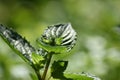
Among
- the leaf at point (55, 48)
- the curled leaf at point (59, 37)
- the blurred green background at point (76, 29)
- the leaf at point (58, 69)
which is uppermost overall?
the blurred green background at point (76, 29)

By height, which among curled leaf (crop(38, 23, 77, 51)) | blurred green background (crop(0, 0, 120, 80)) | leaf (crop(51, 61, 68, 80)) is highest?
blurred green background (crop(0, 0, 120, 80))

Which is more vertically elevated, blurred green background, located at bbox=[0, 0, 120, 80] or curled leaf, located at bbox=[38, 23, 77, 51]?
blurred green background, located at bbox=[0, 0, 120, 80]

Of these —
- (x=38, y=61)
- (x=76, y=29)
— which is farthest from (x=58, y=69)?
(x=76, y=29)

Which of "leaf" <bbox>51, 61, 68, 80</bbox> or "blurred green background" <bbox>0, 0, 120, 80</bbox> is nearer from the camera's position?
"leaf" <bbox>51, 61, 68, 80</bbox>

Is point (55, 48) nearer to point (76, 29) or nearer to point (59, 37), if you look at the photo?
point (59, 37)

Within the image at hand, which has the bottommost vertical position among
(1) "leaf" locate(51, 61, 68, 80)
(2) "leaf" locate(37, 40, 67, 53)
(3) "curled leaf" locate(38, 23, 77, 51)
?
(1) "leaf" locate(51, 61, 68, 80)
